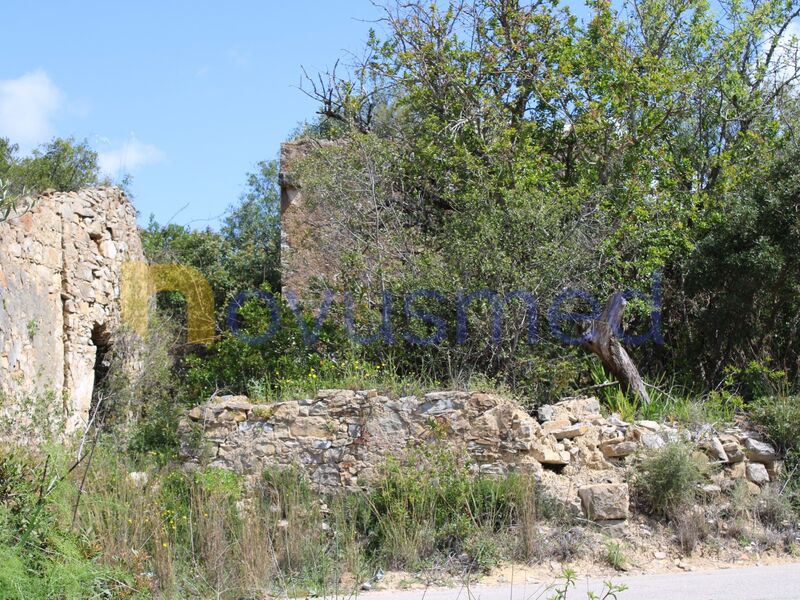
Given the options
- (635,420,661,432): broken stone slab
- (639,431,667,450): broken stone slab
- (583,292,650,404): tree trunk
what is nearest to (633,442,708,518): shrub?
(639,431,667,450): broken stone slab

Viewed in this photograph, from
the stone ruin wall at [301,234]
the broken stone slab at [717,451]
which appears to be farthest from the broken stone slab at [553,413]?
the stone ruin wall at [301,234]

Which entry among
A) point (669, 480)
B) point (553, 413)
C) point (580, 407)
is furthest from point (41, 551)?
point (669, 480)

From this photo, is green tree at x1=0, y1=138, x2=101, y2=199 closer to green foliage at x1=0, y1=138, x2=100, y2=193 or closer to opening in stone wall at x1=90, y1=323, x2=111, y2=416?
green foliage at x1=0, y1=138, x2=100, y2=193

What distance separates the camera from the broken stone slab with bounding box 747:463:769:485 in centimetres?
979

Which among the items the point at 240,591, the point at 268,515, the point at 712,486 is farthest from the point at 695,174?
the point at 240,591

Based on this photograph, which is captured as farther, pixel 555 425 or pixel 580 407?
pixel 580 407

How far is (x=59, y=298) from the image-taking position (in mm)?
→ 11031

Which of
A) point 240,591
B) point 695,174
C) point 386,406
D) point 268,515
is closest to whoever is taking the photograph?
point 240,591

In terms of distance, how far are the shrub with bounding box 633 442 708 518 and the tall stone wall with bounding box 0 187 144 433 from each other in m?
6.18

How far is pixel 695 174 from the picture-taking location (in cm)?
1309

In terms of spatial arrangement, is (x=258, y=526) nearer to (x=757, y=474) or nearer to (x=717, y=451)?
(x=717, y=451)

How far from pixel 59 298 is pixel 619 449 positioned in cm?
696

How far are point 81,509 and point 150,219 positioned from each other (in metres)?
10.6

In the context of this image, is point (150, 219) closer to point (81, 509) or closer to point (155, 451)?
point (155, 451)
